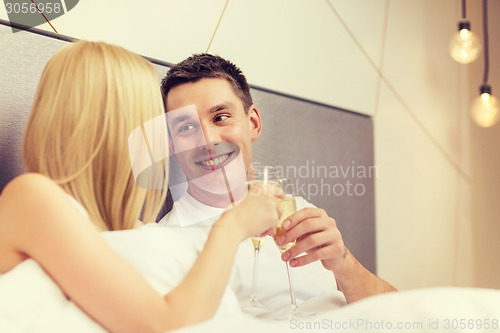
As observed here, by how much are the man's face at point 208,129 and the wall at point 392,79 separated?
0.11 metres

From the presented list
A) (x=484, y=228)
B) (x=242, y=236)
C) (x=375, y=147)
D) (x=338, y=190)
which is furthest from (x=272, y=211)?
(x=484, y=228)

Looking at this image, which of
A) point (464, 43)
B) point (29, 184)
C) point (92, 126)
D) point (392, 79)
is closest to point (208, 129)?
point (92, 126)

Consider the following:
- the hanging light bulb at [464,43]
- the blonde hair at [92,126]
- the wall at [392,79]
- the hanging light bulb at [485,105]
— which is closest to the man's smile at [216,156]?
the wall at [392,79]

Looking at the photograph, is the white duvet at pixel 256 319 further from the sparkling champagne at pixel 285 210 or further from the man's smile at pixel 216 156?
the man's smile at pixel 216 156

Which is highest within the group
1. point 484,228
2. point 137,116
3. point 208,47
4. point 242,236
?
point 208,47

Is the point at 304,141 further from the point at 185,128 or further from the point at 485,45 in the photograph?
the point at 485,45

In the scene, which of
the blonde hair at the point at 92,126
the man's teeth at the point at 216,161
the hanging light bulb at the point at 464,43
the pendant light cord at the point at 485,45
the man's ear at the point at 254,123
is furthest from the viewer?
the pendant light cord at the point at 485,45

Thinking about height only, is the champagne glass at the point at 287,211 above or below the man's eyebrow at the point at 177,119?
below

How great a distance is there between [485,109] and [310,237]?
5.11 feet

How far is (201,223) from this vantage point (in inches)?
45.5

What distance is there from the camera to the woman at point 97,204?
0.67m

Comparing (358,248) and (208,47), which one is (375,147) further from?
(208,47)

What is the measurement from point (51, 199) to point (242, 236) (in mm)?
258

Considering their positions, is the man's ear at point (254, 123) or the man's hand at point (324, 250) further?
the man's ear at point (254, 123)
